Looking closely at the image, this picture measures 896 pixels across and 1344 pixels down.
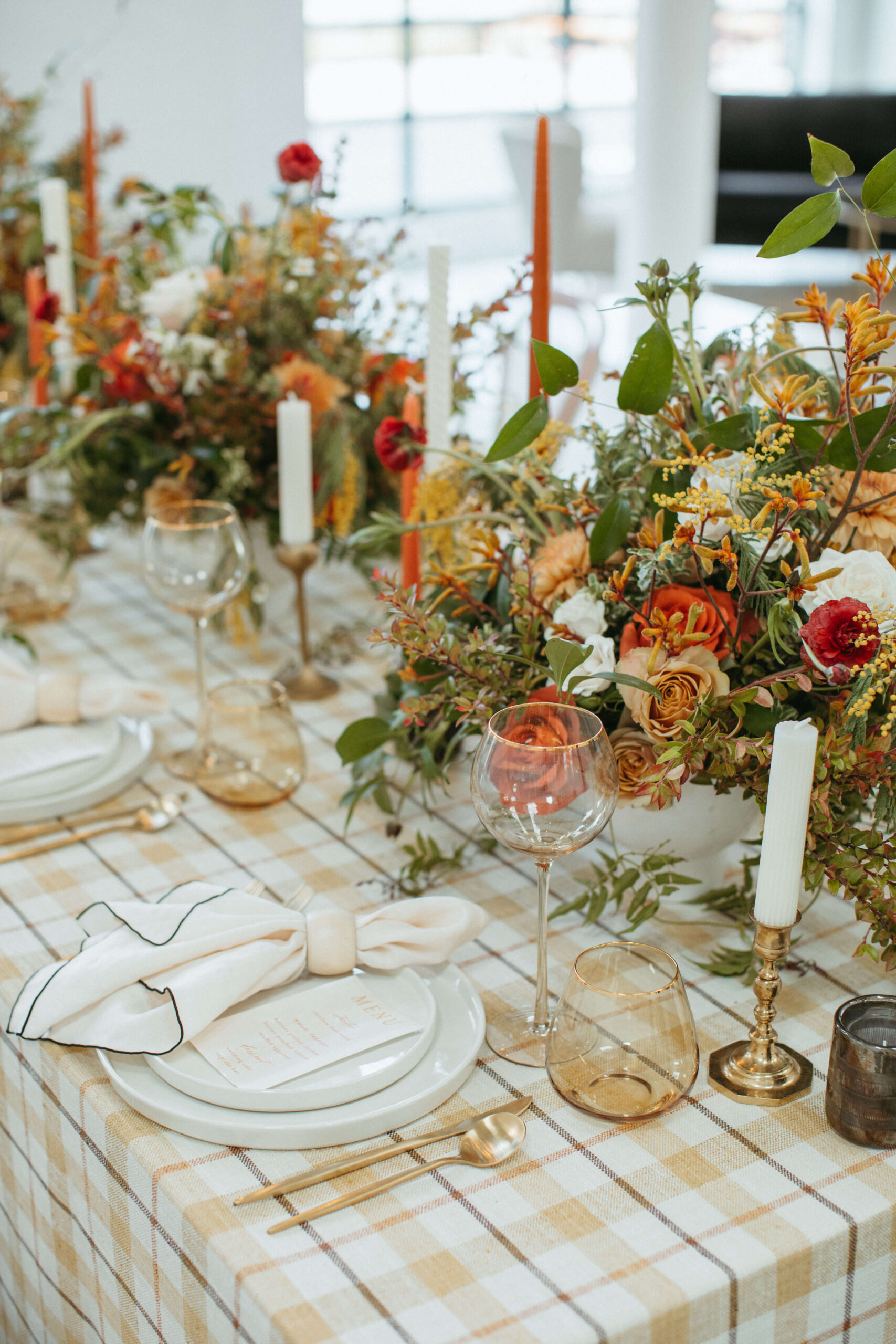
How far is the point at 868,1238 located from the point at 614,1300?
164mm

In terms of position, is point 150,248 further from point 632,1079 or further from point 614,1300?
point 614,1300

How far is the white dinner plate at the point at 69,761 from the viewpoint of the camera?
3.85ft

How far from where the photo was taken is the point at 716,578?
0.96 meters

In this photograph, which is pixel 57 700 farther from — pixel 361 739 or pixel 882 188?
pixel 882 188

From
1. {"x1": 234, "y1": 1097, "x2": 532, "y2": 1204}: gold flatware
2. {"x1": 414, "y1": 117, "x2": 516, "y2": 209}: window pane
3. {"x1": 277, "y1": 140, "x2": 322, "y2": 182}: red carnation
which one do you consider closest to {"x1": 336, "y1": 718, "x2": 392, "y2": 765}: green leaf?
{"x1": 234, "y1": 1097, "x2": 532, "y2": 1204}: gold flatware

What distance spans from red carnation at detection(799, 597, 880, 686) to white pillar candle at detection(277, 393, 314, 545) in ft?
2.50

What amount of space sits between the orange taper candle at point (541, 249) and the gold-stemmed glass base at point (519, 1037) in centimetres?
52

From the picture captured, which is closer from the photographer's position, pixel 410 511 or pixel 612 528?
pixel 612 528

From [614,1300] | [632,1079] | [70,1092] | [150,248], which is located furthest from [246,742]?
[150,248]

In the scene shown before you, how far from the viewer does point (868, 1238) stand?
→ 28.7 inches

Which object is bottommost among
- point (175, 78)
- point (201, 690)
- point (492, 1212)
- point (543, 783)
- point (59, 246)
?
point (492, 1212)

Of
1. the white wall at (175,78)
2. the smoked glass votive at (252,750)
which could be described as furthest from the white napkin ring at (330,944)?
the white wall at (175,78)

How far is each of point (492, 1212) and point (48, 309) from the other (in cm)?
138

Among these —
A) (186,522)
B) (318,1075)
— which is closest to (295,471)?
(186,522)
